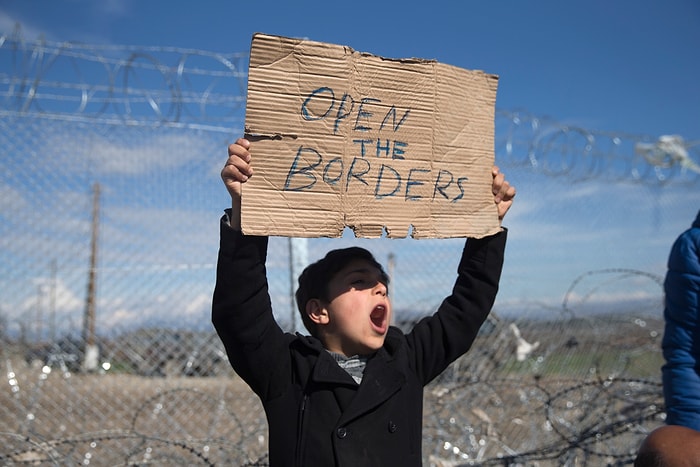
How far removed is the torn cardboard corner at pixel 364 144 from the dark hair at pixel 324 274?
162mm

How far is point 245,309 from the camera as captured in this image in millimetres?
1777

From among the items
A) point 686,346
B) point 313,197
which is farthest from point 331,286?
point 686,346

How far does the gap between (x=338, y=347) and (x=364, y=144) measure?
1.94 ft

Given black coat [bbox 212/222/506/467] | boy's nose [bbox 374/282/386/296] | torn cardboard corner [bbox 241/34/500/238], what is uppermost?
torn cardboard corner [bbox 241/34/500/238]

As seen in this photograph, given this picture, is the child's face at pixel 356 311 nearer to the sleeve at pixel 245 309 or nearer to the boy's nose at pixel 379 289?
the boy's nose at pixel 379 289

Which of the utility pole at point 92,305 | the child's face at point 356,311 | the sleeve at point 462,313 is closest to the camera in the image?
the child's face at point 356,311

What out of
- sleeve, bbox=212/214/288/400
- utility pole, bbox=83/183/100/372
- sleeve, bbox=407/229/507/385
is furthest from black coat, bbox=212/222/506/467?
utility pole, bbox=83/183/100/372

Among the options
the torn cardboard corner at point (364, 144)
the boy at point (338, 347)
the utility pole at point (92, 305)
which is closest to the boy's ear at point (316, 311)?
the boy at point (338, 347)

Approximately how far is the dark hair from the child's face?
0.02 meters

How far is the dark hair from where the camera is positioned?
6.77 feet

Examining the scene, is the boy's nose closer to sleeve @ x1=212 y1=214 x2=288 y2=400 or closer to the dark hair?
the dark hair

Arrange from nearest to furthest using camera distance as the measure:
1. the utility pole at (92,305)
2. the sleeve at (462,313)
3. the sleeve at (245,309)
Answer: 1. the sleeve at (245,309)
2. the sleeve at (462,313)
3. the utility pole at (92,305)

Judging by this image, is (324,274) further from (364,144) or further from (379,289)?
(364,144)

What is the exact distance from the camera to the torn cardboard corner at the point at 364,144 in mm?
1788
